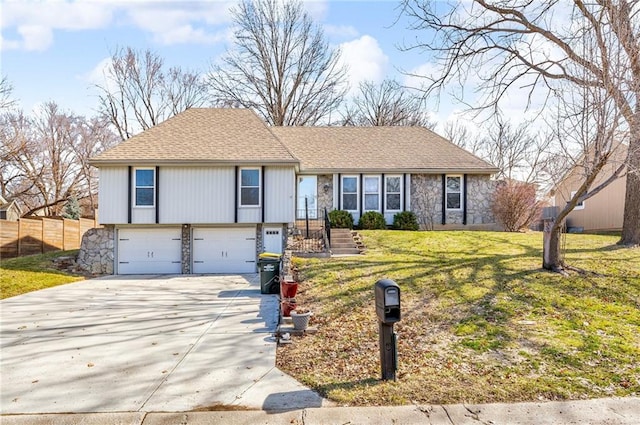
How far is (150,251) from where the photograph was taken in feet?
53.2

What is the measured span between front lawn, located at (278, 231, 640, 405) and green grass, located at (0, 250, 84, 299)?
7.64 metres

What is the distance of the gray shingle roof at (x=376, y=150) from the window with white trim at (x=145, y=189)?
5.99 m

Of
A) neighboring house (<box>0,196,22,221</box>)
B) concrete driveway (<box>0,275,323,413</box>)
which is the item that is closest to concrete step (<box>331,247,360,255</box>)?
concrete driveway (<box>0,275,323,413</box>)

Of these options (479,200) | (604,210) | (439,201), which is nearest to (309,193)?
(439,201)

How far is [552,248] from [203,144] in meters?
12.4

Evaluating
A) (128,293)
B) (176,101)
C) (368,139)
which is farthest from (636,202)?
(176,101)

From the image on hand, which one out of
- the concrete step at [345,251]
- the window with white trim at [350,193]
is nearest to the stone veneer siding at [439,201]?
the window with white trim at [350,193]

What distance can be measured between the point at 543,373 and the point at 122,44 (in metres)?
34.6

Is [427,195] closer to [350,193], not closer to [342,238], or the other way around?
[350,193]

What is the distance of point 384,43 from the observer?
1243 centimetres

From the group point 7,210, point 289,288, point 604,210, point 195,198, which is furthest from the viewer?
point 7,210

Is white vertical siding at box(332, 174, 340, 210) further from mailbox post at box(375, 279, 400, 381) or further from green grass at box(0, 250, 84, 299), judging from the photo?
mailbox post at box(375, 279, 400, 381)

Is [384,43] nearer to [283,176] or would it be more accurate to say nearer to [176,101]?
[283,176]

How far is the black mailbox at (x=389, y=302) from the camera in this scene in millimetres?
4492
